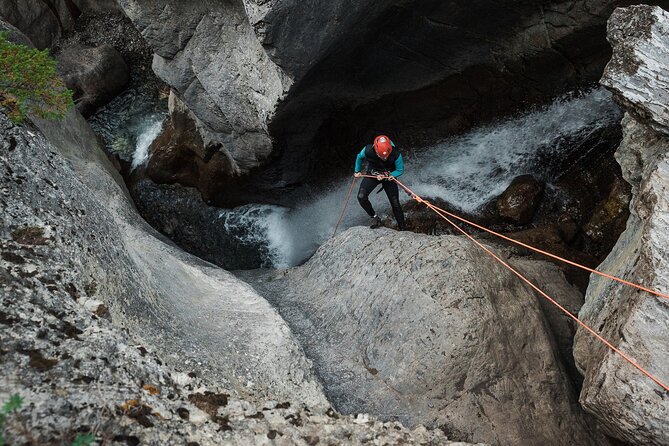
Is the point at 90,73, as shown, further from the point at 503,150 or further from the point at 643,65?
the point at 643,65

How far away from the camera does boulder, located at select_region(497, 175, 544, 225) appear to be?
11.1 m

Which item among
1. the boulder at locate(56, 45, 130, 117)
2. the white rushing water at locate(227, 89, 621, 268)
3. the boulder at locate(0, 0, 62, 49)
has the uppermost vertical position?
the boulder at locate(0, 0, 62, 49)

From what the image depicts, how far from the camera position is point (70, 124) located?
1124cm

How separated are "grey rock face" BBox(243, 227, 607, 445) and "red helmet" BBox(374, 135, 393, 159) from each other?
2.31 m

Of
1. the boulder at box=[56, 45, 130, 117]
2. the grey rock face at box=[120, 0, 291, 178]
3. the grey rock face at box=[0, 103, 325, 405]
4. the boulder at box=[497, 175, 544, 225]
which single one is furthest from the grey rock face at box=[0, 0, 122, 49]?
the boulder at box=[497, 175, 544, 225]

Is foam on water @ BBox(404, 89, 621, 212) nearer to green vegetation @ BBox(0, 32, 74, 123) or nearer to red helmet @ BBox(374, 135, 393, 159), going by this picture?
red helmet @ BBox(374, 135, 393, 159)

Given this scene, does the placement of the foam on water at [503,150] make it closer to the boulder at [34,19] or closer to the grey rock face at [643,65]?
the grey rock face at [643,65]

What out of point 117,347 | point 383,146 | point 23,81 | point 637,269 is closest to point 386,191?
A: point 383,146

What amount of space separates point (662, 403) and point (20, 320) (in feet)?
18.2

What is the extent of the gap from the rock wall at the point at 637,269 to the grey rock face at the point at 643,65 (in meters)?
0.01

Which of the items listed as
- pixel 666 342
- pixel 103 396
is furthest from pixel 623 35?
pixel 103 396

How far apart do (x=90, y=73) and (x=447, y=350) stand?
46.0 ft

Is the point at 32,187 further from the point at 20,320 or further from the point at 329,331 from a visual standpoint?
the point at 329,331

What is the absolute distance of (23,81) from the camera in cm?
614
